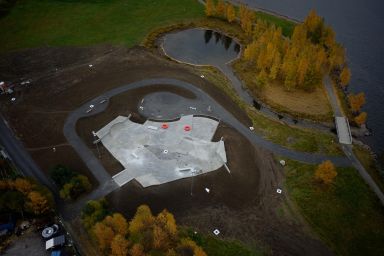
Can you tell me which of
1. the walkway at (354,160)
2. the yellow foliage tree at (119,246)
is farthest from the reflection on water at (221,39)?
the yellow foliage tree at (119,246)

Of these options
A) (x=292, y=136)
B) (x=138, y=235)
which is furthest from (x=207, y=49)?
(x=138, y=235)

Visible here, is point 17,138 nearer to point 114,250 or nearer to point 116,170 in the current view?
point 116,170

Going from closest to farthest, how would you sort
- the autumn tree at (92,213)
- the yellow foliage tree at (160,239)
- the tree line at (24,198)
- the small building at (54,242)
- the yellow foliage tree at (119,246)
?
the yellow foliage tree at (119,246) → the yellow foliage tree at (160,239) → the small building at (54,242) → the autumn tree at (92,213) → the tree line at (24,198)

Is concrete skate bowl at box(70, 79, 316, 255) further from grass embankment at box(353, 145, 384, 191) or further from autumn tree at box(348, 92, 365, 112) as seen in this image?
autumn tree at box(348, 92, 365, 112)

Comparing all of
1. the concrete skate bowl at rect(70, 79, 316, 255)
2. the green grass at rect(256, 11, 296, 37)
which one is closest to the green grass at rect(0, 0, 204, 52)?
the green grass at rect(256, 11, 296, 37)

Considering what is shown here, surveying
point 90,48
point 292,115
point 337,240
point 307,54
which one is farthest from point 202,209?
point 90,48

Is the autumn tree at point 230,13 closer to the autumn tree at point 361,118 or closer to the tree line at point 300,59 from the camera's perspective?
the tree line at point 300,59

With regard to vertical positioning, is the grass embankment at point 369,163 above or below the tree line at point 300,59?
below
